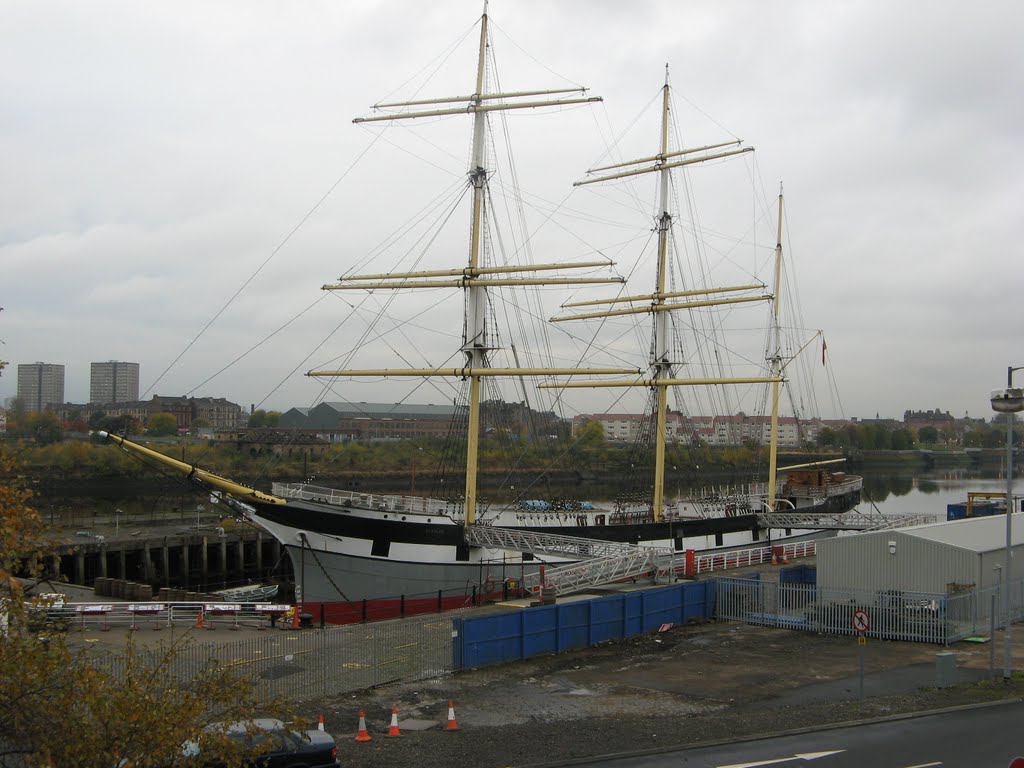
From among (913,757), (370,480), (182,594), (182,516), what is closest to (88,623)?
(182,594)

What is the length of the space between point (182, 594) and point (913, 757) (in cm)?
2258

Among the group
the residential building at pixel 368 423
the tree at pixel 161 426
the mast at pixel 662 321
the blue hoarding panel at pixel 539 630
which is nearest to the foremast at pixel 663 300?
the mast at pixel 662 321

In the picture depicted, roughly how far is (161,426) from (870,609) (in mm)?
129270

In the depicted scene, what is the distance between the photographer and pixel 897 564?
21.8 meters

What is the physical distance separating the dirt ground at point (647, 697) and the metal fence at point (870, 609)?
47cm

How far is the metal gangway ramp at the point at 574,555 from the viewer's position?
24.4 metres

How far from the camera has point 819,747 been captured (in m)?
12.5

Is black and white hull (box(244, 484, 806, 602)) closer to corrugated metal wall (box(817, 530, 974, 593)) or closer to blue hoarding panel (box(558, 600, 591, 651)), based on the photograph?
corrugated metal wall (box(817, 530, 974, 593))

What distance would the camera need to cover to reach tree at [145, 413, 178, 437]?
134375mm

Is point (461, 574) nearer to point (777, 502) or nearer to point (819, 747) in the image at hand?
point (819, 747)

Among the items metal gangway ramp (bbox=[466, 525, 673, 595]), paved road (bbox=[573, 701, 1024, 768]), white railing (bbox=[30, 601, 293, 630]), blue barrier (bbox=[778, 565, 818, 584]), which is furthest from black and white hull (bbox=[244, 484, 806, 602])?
paved road (bbox=[573, 701, 1024, 768])

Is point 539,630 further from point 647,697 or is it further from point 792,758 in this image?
point 792,758

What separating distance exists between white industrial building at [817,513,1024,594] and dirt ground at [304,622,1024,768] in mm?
1671

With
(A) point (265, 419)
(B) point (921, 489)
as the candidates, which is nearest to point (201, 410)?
(A) point (265, 419)
